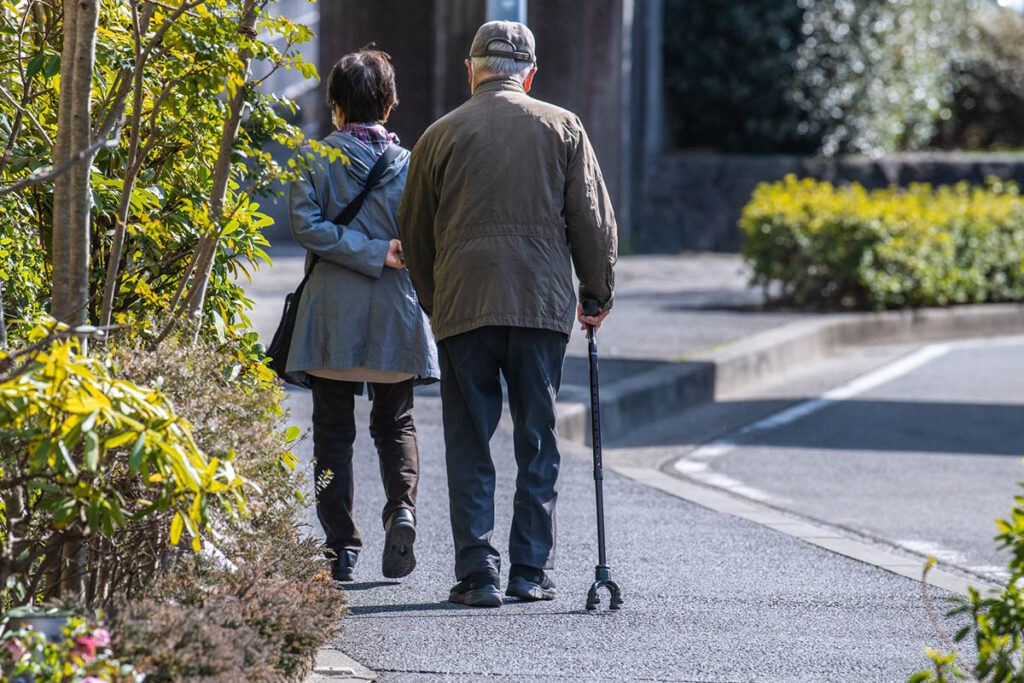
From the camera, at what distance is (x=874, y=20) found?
20312 millimetres

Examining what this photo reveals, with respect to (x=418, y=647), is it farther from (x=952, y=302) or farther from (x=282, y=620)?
(x=952, y=302)

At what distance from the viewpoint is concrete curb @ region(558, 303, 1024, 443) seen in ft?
28.7

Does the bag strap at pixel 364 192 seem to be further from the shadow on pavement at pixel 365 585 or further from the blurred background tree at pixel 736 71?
the blurred background tree at pixel 736 71

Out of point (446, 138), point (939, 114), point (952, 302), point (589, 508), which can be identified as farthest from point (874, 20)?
point (446, 138)

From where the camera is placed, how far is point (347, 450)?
4.82m

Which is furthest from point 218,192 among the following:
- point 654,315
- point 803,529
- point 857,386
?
point 654,315

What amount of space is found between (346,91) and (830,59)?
54.7ft

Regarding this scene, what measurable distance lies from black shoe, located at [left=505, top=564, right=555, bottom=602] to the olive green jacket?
78 cm

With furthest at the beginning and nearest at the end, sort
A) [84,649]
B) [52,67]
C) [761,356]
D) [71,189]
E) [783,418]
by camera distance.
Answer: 1. [761,356]
2. [783,418]
3. [52,67]
4. [71,189]
5. [84,649]

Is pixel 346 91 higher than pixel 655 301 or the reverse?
higher

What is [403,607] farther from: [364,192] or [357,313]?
[364,192]

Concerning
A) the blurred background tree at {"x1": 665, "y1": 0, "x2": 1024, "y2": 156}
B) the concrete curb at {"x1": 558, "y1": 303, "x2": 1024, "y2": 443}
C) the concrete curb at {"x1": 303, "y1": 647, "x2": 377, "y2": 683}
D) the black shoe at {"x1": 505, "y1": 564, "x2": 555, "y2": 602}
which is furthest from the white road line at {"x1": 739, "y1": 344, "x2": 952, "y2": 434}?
the blurred background tree at {"x1": 665, "y1": 0, "x2": 1024, "y2": 156}

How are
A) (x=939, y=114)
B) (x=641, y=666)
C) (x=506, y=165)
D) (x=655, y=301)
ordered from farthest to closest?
1. (x=939, y=114)
2. (x=655, y=301)
3. (x=506, y=165)
4. (x=641, y=666)

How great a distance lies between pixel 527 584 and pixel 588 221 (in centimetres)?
117
